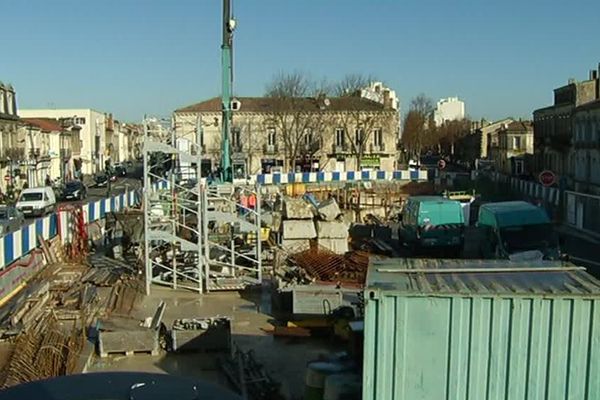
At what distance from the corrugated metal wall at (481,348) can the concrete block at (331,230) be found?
15617 millimetres

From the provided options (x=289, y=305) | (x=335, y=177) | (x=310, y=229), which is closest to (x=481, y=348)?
(x=289, y=305)

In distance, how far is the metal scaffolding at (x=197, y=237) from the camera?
18406 millimetres

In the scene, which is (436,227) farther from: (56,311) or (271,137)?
(271,137)

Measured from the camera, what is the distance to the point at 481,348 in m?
7.34

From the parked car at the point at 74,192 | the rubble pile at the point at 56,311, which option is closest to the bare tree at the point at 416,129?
the parked car at the point at 74,192

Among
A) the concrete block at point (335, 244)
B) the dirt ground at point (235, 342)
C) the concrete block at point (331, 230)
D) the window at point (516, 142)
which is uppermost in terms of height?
the window at point (516, 142)

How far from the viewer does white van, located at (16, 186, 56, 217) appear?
37.6 metres

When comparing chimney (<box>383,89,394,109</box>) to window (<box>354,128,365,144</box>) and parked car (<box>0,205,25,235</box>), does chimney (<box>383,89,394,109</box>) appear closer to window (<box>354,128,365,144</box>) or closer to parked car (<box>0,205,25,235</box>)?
window (<box>354,128,365,144</box>)

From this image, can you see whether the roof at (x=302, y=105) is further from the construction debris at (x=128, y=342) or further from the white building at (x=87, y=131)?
the construction debris at (x=128, y=342)

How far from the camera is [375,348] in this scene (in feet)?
24.5

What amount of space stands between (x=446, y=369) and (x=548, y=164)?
2094 inches

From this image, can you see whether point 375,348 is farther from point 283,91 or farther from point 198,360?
point 283,91

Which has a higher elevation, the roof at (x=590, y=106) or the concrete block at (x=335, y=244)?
the roof at (x=590, y=106)

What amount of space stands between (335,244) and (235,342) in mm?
9707
